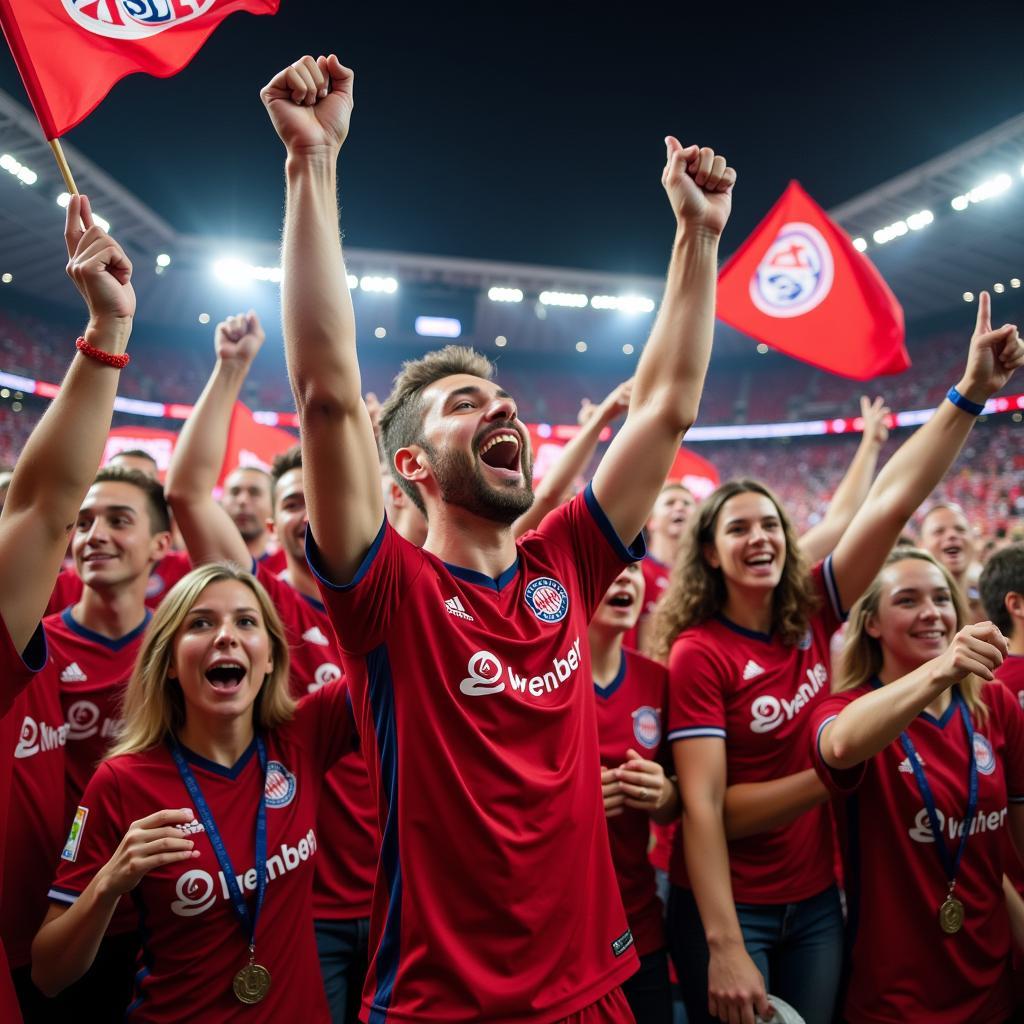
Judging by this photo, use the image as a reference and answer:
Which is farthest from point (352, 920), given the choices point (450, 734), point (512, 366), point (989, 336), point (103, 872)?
point (512, 366)

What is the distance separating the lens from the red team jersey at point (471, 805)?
1445 mm

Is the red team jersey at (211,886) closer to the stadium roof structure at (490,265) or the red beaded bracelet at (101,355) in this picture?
the red beaded bracelet at (101,355)

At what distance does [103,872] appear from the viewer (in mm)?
1805

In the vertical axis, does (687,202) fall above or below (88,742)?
above

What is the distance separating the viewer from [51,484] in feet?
4.82

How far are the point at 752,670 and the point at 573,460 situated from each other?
3.59 ft

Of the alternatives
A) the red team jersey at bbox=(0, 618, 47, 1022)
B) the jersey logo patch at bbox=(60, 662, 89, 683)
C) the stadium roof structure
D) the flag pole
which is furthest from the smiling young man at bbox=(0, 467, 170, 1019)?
the stadium roof structure

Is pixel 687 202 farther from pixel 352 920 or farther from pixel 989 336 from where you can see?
pixel 352 920

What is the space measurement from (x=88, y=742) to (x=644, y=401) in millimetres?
2170

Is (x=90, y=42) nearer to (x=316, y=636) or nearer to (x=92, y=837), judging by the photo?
(x=316, y=636)

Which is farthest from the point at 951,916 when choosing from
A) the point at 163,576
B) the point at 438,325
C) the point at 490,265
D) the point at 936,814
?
the point at 438,325

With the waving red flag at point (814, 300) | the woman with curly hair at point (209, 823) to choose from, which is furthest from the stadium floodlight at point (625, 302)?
the woman with curly hair at point (209, 823)

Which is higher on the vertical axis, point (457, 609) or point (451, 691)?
point (457, 609)

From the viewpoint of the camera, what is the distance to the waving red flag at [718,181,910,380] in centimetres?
504
